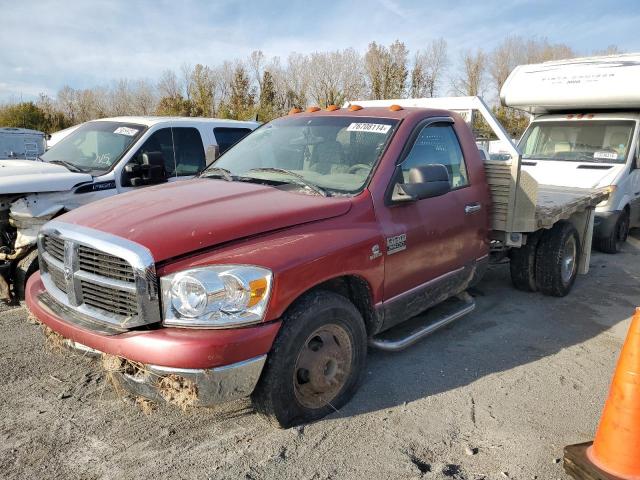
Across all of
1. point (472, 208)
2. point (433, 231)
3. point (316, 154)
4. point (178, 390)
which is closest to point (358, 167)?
point (316, 154)

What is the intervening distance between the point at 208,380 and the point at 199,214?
3.26 feet

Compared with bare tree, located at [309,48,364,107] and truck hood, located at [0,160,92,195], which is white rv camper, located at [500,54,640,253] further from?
bare tree, located at [309,48,364,107]

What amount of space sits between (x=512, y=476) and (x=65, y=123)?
32727 mm

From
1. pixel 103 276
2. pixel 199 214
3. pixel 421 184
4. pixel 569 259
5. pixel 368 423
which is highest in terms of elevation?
pixel 421 184

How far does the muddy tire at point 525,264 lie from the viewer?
5.74 meters

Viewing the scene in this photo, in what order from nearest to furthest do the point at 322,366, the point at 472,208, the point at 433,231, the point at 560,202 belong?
1. the point at 322,366
2. the point at 433,231
3. the point at 472,208
4. the point at 560,202

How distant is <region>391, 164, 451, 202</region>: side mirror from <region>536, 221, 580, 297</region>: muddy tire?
2.56 meters

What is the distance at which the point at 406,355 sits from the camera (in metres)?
4.26

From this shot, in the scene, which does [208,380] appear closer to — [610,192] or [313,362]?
Answer: [313,362]

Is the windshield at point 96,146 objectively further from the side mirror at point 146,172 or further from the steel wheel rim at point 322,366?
the steel wheel rim at point 322,366

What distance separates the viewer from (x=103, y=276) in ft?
9.45

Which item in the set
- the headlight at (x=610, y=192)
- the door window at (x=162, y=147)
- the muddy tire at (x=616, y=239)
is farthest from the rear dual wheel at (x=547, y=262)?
the door window at (x=162, y=147)

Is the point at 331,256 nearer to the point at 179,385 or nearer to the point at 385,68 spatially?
the point at 179,385

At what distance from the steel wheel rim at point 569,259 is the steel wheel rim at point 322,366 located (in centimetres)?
355
